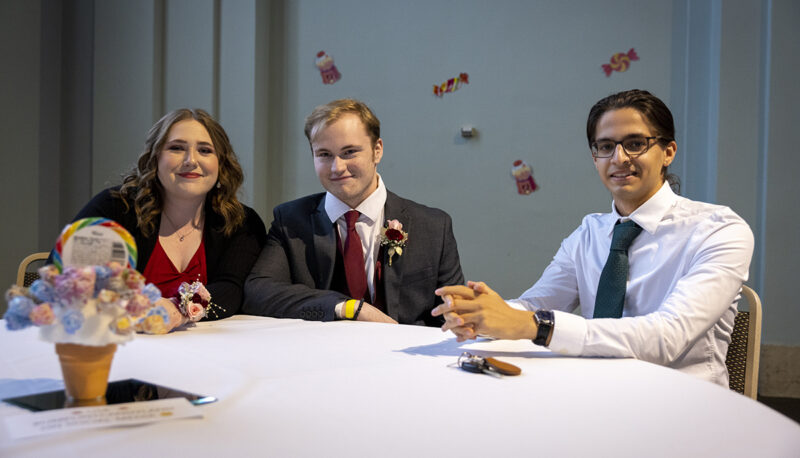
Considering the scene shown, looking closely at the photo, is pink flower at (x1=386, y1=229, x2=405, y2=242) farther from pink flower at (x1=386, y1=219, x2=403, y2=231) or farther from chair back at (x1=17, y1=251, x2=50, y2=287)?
chair back at (x1=17, y1=251, x2=50, y2=287)

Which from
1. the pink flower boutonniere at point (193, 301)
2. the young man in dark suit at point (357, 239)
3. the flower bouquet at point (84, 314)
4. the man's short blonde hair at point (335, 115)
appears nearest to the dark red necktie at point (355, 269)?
the young man in dark suit at point (357, 239)

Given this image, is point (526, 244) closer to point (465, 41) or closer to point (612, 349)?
point (465, 41)

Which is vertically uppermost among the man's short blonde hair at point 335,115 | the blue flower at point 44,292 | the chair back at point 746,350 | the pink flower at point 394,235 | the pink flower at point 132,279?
the man's short blonde hair at point 335,115

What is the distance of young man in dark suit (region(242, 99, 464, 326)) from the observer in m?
2.50

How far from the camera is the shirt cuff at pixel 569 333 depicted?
1.54 meters

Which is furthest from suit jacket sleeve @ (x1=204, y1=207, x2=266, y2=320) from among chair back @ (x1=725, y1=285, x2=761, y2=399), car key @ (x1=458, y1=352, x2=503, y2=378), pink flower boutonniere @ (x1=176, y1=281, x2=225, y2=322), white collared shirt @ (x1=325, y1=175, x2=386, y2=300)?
chair back @ (x1=725, y1=285, x2=761, y2=399)

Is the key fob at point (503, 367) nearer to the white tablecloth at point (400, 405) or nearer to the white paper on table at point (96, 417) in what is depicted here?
the white tablecloth at point (400, 405)

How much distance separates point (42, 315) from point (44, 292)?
0.13 ft

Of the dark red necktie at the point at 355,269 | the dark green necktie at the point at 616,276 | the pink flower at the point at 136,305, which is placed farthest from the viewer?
the dark red necktie at the point at 355,269

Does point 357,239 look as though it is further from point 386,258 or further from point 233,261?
point 233,261

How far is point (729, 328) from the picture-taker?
1.92m

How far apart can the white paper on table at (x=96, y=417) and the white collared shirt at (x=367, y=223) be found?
4.95ft

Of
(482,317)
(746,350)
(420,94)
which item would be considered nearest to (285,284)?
(482,317)

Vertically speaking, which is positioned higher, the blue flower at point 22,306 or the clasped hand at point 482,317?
the blue flower at point 22,306
